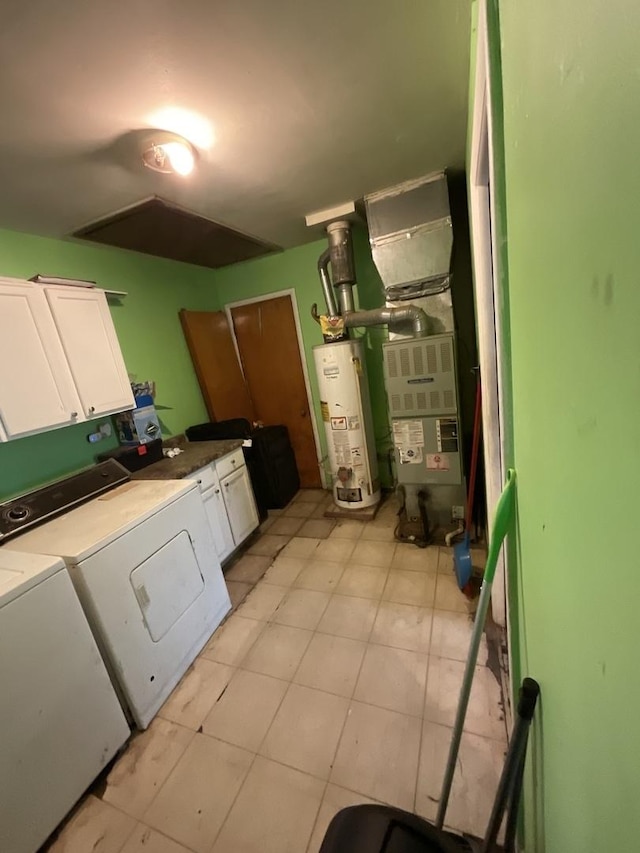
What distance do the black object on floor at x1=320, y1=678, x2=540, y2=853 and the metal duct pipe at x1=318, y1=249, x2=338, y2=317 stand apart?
8.57 ft

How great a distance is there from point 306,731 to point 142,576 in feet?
3.17

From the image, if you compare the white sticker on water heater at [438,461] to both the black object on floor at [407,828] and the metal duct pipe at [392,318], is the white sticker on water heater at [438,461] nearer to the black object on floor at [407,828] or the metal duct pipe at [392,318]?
the metal duct pipe at [392,318]

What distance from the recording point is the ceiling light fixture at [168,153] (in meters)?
1.44

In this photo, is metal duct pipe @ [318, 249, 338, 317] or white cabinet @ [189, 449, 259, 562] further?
metal duct pipe @ [318, 249, 338, 317]

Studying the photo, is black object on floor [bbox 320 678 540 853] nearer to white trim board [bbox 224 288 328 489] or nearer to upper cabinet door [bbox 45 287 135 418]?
upper cabinet door [bbox 45 287 135 418]

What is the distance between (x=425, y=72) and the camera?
132cm

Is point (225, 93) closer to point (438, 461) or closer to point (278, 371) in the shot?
point (438, 461)

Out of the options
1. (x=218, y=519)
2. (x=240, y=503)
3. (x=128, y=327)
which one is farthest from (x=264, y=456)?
(x=128, y=327)

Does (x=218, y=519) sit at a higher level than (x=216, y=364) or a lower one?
lower

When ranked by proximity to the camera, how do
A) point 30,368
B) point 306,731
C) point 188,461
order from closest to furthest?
point 306,731
point 30,368
point 188,461

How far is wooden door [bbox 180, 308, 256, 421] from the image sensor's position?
3.15m

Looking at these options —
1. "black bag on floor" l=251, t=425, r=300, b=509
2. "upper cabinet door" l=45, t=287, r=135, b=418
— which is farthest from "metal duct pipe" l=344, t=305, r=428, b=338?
"upper cabinet door" l=45, t=287, r=135, b=418

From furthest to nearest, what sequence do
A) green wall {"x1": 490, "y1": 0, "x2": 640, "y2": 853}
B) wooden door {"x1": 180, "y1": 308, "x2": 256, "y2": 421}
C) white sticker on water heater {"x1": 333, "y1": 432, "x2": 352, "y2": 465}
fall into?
1. wooden door {"x1": 180, "y1": 308, "x2": 256, "y2": 421}
2. white sticker on water heater {"x1": 333, "y1": 432, "x2": 352, "y2": 465}
3. green wall {"x1": 490, "y1": 0, "x2": 640, "y2": 853}

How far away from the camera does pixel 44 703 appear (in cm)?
119
